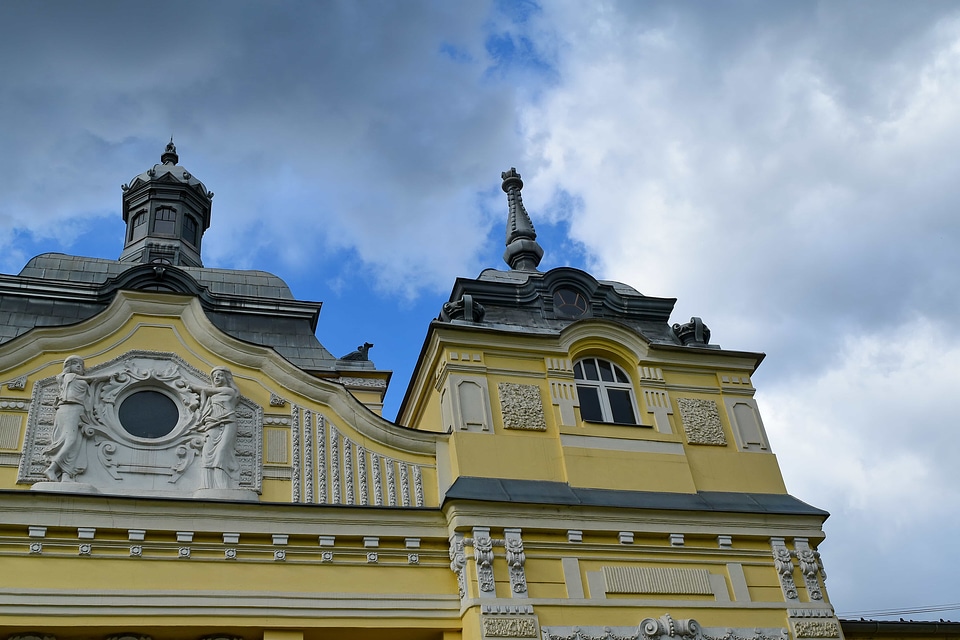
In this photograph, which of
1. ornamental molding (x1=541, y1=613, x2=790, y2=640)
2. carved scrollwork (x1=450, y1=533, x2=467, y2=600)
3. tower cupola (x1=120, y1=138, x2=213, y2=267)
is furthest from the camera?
tower cupola (x1=120, y1=138, x2=213, y2=267)

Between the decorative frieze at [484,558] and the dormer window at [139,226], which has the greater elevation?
the dormer window at [139,226]

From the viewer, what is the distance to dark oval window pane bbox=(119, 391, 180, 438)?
1468cm

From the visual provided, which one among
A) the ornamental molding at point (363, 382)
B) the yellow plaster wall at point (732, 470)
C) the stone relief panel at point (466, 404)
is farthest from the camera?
the ornamental molding at point (363, 382)

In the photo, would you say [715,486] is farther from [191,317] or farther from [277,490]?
[191,317]

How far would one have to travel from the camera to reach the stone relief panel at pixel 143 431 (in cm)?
1387

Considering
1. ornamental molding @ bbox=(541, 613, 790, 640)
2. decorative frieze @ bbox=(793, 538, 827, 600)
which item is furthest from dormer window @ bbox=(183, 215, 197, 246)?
decorative frieze @ bbox=(793, 538, 827, 600)

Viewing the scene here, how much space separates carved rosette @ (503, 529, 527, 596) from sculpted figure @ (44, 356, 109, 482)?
6124 mm

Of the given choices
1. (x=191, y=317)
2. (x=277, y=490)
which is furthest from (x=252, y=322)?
(x=277, y=490)

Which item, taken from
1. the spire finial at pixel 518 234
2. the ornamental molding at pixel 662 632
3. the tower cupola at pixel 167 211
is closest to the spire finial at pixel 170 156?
the tower cupola at pixel 167 211

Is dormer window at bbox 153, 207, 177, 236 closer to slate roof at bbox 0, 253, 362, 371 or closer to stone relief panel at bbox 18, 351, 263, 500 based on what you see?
slate roof at bbox 0, 253, 362, 371

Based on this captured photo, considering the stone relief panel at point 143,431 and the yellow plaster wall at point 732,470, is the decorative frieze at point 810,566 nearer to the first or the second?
the yellow plaster wall at point 732,470

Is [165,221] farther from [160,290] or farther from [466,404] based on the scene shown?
[466,404]

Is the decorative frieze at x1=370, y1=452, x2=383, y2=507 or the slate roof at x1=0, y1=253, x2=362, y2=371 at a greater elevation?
the slate roof at x1=0, y1=253, x2=362, y2=371

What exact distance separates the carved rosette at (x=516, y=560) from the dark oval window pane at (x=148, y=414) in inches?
209
